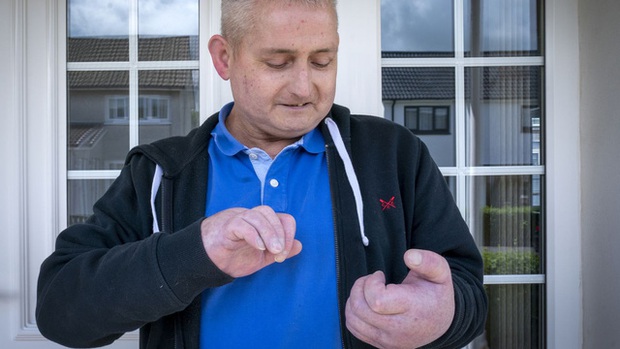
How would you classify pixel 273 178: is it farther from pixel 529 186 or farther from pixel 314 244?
pixel 529 186

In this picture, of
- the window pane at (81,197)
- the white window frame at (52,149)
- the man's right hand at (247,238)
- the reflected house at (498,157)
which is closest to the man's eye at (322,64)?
the man's right hand at (247,238)

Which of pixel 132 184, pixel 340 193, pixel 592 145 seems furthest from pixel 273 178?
pixel 592 145

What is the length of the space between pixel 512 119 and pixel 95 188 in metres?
1.51

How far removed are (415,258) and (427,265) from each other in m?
0.03

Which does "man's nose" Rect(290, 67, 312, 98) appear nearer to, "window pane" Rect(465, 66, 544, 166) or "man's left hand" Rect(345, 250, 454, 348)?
"man's left hand" Rect(345, 250, 454, 348)

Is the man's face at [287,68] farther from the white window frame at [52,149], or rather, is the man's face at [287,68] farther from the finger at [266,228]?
the white window frame at [52,149]

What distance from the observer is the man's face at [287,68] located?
125cm

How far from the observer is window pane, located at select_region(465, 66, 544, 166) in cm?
217

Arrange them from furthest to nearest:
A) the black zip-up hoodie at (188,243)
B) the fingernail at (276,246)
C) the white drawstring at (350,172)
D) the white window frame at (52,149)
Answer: the white window frame at (52,149) < the white drawstring at (350,172) < the black zip-up hoodie at (188,243) < the fingernail at (276,246)

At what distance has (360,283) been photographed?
105 centimetres

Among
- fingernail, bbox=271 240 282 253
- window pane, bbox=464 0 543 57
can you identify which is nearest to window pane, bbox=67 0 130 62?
window pane, bbox=464 0 543 57

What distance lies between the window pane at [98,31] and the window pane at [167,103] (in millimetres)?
137

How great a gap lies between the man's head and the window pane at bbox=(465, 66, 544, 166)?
1023 millimetres

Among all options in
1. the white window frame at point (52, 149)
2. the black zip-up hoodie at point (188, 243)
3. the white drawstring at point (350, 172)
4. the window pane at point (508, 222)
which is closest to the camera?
the black zip-up hoodie at point (188, 243)
